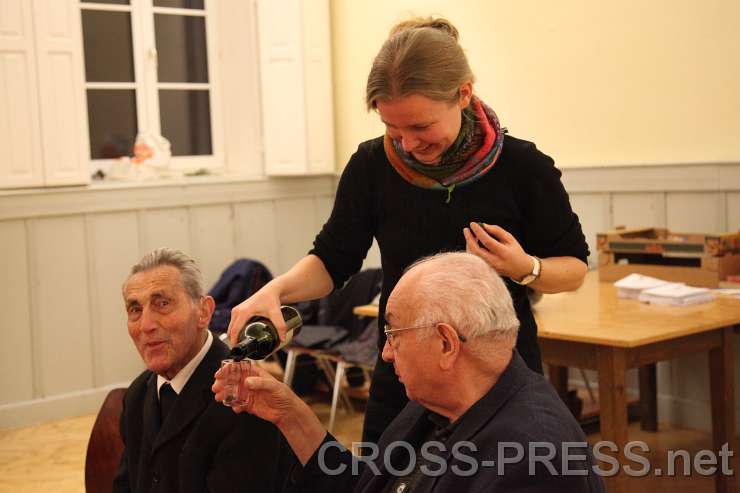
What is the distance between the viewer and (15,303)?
226 inches

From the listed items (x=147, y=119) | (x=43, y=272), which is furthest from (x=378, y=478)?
(x=147, y=119)

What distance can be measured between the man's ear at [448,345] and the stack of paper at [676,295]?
243 cm

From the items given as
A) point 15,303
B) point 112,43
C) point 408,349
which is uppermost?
point 112,43

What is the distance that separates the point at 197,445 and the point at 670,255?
8.95 feet

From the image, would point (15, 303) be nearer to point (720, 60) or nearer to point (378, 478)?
point (720, 60)

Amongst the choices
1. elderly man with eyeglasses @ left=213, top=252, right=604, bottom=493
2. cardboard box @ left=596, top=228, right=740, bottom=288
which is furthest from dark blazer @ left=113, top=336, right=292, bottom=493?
cardboard box @ left=596, top=228, right=740, bottom=288

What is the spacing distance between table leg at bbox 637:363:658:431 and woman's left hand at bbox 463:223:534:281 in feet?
10.3

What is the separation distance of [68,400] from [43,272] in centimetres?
77

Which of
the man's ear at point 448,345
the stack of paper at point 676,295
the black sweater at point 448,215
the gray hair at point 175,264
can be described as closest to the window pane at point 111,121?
the stack of paper at point 676,295

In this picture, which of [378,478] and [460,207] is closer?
[378,478]

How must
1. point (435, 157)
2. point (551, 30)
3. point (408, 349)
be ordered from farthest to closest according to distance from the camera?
point (551, 30), point (435, 157), point (408, 349)

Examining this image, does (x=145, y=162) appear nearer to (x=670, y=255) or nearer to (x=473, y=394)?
(x=670, y=255)

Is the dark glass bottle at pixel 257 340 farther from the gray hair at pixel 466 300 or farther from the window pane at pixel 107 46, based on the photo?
the window pane at pixel 107 46

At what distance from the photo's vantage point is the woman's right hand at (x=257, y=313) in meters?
2.05
